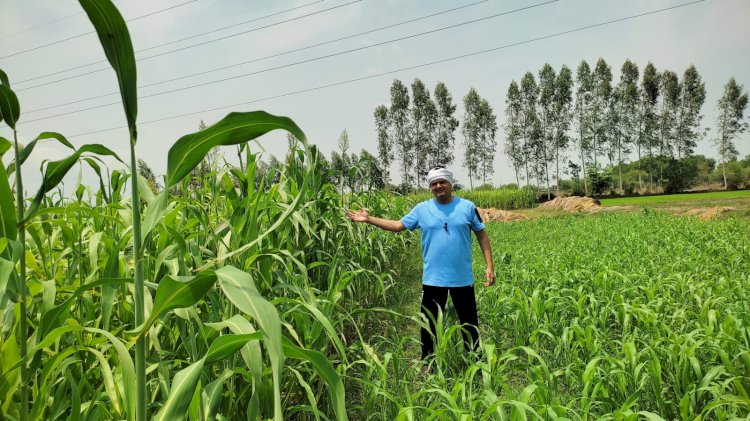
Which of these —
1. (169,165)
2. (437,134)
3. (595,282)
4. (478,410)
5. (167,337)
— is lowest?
(478,410)

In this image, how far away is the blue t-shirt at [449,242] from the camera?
3209 mm

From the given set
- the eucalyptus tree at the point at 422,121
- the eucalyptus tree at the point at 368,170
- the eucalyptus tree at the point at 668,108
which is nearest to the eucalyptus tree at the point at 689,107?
the eucalyptus tree at the point at 668,108

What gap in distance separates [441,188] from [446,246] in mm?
439

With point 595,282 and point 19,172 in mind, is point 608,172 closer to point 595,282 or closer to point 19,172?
point 595,282

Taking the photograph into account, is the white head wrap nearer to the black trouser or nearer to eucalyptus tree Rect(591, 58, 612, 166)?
the black trouser

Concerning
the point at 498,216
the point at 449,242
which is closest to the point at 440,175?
the point at 449,242

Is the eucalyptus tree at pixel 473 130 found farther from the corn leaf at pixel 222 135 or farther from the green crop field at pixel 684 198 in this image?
the corn leaf at pixel 222 135

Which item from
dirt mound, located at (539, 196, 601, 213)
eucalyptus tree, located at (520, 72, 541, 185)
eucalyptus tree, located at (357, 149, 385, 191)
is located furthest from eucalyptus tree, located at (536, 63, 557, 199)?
eucalyptus tree, located at (357, 149, 385, 191)

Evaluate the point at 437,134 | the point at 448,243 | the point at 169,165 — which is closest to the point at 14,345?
the point at 169,165

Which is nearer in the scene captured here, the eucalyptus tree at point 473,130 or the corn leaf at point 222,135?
the corn leaf at point 222,135

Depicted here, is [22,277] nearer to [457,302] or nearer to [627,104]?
[457,302]

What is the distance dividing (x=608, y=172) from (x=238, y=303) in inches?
1876

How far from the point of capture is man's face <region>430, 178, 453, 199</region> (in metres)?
3.23

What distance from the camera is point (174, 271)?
135 centimetres
